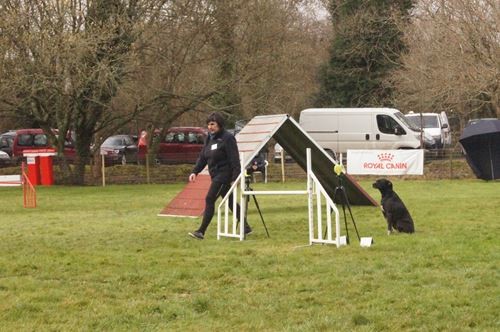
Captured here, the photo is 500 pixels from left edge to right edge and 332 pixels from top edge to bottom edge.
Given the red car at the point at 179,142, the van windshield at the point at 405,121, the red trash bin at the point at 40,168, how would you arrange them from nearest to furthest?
the red trash bin at the point at 40,168, the van windshield at the point at 405,121, the red car at the point at 179,142

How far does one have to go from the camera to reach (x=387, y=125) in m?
29.2

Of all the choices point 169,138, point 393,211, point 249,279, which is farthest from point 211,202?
point 169,138

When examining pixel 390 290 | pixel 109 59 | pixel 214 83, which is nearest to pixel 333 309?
pixel 390 290

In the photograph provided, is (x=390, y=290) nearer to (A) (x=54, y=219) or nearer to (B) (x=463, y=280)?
(B) (x=463, y=280)

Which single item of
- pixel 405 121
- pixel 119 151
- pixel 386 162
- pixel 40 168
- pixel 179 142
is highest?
pixel 405 121

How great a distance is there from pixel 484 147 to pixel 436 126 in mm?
8105

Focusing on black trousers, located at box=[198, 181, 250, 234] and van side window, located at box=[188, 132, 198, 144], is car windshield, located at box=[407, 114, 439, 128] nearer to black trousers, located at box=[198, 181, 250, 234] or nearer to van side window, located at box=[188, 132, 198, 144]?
van side window, located at box=[188, 132, 198, 144]

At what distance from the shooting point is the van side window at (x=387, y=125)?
95.7 feet

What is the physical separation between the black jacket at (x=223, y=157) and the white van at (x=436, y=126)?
72.5 feet

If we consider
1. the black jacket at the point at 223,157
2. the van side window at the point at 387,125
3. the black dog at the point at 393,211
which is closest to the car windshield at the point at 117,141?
the van side window at the point at 387,125

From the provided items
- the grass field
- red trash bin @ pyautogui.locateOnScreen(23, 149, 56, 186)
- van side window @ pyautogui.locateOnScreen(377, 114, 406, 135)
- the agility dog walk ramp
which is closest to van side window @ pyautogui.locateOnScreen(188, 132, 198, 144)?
red trash bin @ pyautogui.locateOnScreen(23, 149, 56, 186)

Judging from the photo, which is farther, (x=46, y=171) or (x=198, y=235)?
(x=46, y=171)

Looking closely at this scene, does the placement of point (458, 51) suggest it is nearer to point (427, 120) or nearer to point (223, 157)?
point (427, 120)

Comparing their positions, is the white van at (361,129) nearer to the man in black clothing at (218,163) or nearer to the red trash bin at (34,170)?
the red trash bin at (34,170)
